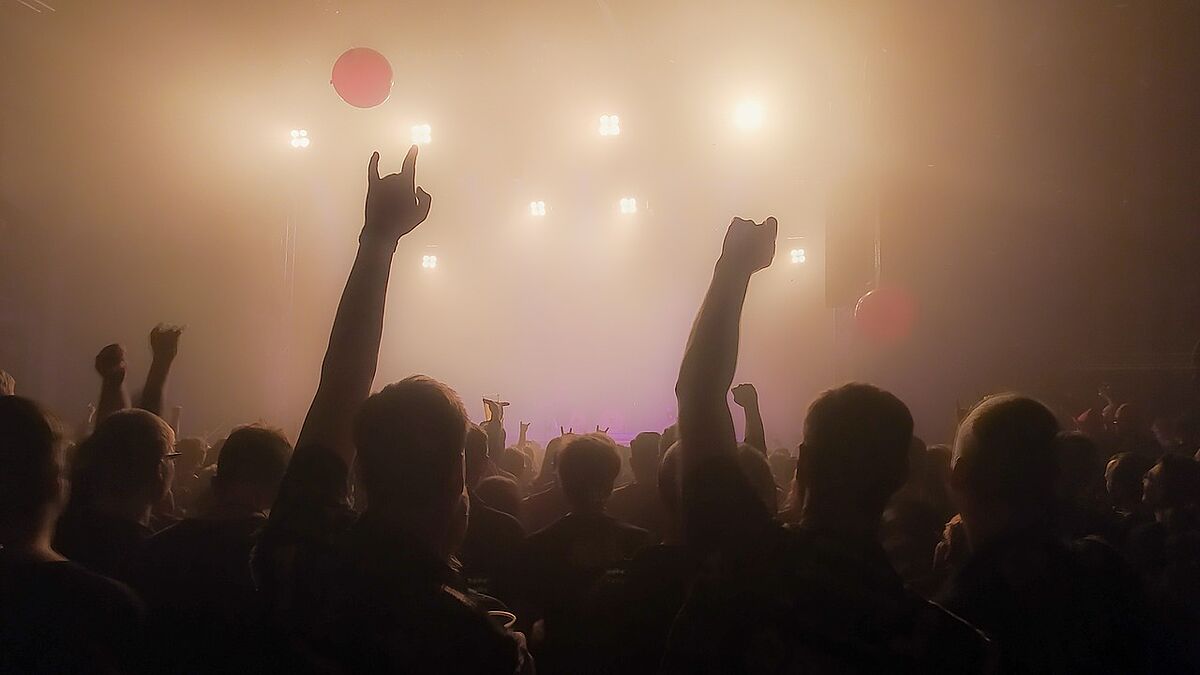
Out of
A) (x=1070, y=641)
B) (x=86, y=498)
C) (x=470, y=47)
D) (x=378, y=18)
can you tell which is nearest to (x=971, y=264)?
(x=470, y=47)

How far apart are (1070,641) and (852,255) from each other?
344 inches

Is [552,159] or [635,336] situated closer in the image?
[552,159]

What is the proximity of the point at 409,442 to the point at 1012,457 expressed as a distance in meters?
1.19

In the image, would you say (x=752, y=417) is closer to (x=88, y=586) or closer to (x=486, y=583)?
(x=486, y=583)

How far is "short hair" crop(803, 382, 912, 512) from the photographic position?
4.58 feet

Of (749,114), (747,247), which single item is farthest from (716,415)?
(749,114)

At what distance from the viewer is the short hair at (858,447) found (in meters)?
1.40

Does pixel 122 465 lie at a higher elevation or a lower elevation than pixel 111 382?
lower

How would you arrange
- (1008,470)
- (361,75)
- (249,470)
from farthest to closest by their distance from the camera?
(361,75), (249,470), (1008,470)

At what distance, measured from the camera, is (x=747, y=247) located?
A: 1751 millimetres

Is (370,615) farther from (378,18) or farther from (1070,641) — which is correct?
(378,18)

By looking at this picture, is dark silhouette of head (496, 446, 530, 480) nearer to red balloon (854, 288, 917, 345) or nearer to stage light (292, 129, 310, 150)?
red balloon (854, 288, 917, 345)

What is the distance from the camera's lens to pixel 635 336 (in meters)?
17.6

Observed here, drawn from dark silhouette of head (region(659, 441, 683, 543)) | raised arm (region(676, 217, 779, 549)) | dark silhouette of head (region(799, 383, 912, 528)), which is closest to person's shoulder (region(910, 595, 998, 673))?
dark silhouette of head (region(799, 383, 912, 528))
